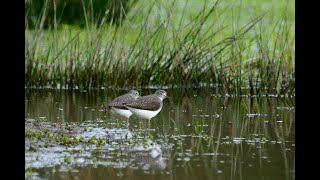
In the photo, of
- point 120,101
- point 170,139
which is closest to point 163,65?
point 120,101

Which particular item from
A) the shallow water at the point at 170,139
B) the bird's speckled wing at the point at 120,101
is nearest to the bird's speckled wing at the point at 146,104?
the bird's speckled wing at the point at 120,101

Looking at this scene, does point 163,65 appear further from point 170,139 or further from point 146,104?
point 170,139

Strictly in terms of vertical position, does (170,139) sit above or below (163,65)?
below

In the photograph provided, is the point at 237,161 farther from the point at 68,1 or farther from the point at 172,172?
the point at 68,1

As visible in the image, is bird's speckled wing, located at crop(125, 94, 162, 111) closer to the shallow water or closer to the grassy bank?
the shallow water

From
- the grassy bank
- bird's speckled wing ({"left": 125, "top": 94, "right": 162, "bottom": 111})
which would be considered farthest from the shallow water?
the grassy bank

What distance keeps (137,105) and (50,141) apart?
1.18 meters

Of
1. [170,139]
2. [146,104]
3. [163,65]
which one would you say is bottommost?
[170,139]

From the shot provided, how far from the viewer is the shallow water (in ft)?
22.7

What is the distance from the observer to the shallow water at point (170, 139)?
6.92 m

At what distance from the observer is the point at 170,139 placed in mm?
8352

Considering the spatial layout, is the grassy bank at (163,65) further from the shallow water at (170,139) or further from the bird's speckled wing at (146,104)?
the bird's speckled wing at (146,104)

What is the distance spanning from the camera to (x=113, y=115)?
9.88 metres

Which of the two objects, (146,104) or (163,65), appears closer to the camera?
(146,104)
